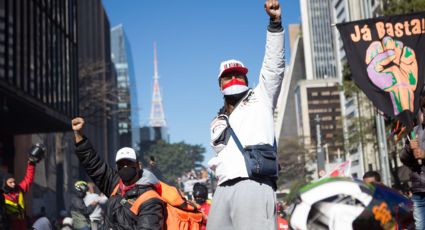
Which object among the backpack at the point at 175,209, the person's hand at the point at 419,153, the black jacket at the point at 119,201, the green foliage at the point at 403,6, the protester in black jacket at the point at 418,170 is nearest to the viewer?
the black jacket at the point at 119,201

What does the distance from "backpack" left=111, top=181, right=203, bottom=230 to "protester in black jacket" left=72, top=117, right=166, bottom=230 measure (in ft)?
0.19

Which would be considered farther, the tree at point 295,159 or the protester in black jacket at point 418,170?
the tree at point 295,159

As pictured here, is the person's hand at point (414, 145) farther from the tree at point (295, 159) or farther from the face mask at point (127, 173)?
the tree at point (295, 159)

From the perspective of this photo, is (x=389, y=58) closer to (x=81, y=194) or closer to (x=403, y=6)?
(x=81, y=194)

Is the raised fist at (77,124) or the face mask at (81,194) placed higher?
the raised fist at (77,124)

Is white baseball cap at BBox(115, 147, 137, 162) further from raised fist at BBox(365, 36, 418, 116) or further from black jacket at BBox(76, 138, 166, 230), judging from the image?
raised fist at BBox(365, 36, 418, 116)

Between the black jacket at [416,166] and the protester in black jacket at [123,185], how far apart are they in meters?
2.37

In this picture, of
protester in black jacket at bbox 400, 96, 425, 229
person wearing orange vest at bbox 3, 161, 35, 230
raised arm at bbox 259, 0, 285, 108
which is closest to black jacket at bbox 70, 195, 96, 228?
person wearing orange vest at bbox 3, 161, 35, 230

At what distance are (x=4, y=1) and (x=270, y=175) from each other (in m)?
19.5

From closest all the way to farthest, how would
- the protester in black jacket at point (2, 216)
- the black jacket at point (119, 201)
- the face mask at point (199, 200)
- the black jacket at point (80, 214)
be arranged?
the black jacket at point (119, 201), the protester in black jacket at point (2, 216), the face mask at point (199, 200), the black jacket at point (80, 214)

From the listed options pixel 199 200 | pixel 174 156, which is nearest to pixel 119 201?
pixel 199 200

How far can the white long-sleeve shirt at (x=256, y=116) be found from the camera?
330 cm

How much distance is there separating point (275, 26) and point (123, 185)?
1779 mm

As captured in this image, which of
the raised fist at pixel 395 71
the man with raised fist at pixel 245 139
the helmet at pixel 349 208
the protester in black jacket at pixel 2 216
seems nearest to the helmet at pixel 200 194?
the protester in black jacket at pixel 2 216
